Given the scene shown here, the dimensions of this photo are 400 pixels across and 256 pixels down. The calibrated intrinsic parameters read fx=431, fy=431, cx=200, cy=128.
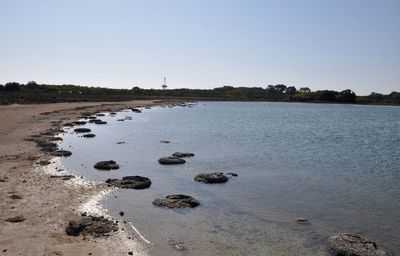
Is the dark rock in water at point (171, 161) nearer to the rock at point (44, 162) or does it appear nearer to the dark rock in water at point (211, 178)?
the dark rock in water at point (211, 178)

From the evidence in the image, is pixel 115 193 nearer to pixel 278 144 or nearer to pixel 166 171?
pixel 166 171

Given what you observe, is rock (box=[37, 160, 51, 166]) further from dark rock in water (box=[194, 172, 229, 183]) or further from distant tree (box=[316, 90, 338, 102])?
distant tree (box=[316, 90, 338, 102])

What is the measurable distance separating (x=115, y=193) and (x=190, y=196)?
10.7 feet

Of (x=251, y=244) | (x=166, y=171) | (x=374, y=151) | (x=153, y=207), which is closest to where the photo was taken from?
(x=251, y=244)

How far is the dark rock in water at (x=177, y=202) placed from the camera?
17.2 meters

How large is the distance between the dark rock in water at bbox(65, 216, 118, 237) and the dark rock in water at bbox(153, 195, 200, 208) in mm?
3296

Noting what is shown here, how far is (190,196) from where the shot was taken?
61.7 ft

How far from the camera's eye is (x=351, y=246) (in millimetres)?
12930

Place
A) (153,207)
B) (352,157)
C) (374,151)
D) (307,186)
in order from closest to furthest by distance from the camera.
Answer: (153,207) → (307,186) → (352,157) → (374,151)

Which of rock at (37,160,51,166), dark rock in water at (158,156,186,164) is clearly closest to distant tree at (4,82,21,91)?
dark rock in water at (158,156,186,164)

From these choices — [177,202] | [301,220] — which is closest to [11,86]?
[177,202]

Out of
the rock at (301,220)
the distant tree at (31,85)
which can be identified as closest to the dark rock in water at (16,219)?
the rock at (301,220)

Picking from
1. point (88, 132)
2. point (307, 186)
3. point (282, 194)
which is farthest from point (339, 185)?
point (88, 132)

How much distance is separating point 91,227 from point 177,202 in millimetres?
4687
